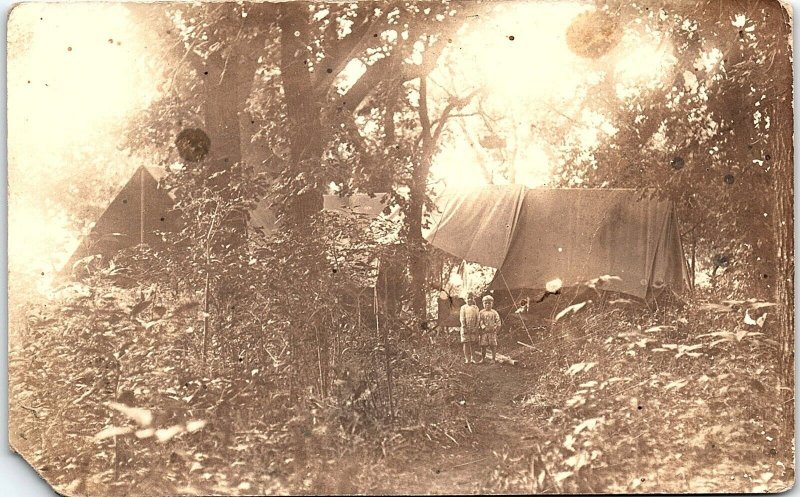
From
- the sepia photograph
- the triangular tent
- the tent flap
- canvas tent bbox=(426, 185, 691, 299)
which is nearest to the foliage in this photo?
the sepia photograph

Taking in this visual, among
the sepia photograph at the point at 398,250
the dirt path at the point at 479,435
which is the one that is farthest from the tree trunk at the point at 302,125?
the dirt path at the point at 479,435

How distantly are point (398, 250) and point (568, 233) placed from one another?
0.70m

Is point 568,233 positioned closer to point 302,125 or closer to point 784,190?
point 784,190

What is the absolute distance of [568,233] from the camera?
260 centimetres

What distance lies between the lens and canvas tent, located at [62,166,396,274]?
8.53 feet

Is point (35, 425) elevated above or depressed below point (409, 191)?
below

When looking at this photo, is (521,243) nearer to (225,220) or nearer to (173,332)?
(225,220)

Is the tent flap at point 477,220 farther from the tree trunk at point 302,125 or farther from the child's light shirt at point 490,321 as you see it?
the tree trunk at point 302,125

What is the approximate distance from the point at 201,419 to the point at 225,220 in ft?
2.69

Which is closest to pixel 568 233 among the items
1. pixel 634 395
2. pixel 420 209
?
pixel 420 209

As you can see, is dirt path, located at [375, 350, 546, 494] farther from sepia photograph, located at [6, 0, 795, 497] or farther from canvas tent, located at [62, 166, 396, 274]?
canvas tent, located at [62, 166, 396, 274]

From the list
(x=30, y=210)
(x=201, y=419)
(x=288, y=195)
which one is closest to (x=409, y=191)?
(x=288, y=195)

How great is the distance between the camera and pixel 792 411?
8.59ft

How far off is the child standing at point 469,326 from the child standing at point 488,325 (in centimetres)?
2
